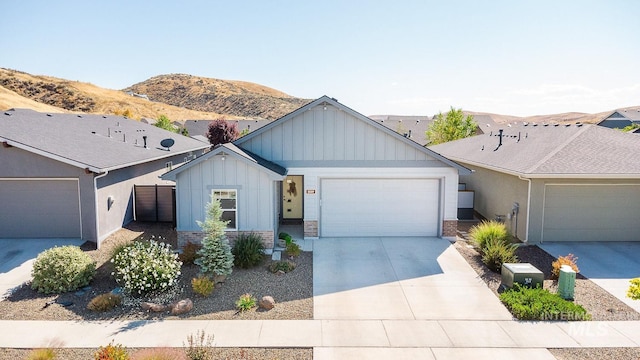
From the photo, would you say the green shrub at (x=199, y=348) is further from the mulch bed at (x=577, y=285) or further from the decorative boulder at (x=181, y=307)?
the mulch bed at (x=577, y=285)

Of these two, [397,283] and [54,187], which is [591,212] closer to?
[397,283]

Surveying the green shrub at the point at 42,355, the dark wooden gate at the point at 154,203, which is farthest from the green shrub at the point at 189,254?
the green shrub at the point at 42,355

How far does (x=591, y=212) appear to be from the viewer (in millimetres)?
14070

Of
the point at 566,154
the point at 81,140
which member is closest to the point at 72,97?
the point at 81,140

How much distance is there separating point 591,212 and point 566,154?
2255mm

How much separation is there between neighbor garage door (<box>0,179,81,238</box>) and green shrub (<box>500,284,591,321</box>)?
13.7 metres

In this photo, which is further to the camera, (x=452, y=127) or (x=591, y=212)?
(x=452, y=127)

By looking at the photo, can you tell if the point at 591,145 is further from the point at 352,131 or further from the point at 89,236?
the point at 89,236

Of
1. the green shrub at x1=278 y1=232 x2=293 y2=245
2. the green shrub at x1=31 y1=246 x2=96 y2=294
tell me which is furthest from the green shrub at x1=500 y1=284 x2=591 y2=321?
the green shrub at x1=31 y1=246 x2=96 y2=294

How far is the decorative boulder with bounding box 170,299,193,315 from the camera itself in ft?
29.2

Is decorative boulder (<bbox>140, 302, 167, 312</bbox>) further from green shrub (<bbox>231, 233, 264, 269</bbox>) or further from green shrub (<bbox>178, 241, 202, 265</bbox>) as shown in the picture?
green shrub (<bbox>231, 233, 264, 269</bbox>)

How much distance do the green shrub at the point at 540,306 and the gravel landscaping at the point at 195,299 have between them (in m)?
4.79

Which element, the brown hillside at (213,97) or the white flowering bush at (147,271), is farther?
the brown hillside at (213,97)

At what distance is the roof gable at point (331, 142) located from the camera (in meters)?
14.4
